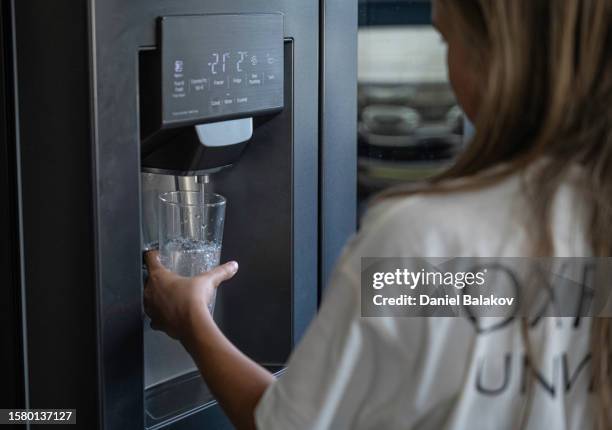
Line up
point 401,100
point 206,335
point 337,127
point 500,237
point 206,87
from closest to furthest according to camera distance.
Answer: point 500,237, point 206,335, point 206,87, point 337,127, point 401,100

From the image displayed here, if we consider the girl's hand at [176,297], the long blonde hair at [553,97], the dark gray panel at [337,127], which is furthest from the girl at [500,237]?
the dark gray panel at [337,127]

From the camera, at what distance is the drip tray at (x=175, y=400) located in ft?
3.68

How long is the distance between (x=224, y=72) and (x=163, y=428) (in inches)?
16.9

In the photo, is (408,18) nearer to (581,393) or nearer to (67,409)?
(67,409)

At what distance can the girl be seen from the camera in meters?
0.65

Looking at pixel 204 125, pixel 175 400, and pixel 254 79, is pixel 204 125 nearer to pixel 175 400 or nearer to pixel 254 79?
pixel 254 79

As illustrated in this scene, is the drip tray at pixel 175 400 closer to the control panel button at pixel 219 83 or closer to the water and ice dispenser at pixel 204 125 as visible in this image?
the water and ice dispenser at pixel 204 125

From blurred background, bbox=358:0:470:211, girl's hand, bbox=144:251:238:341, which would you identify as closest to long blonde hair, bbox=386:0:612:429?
girl's hand, bbox=144:251:238:341

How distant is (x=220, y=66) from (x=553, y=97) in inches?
19.6

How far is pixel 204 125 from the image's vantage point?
1078 mm

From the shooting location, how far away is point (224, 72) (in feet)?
3.51

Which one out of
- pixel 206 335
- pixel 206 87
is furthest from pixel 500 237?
pixel 206 87

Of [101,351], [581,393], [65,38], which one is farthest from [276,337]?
[581,393]

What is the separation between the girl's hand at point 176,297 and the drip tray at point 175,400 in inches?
4.8
